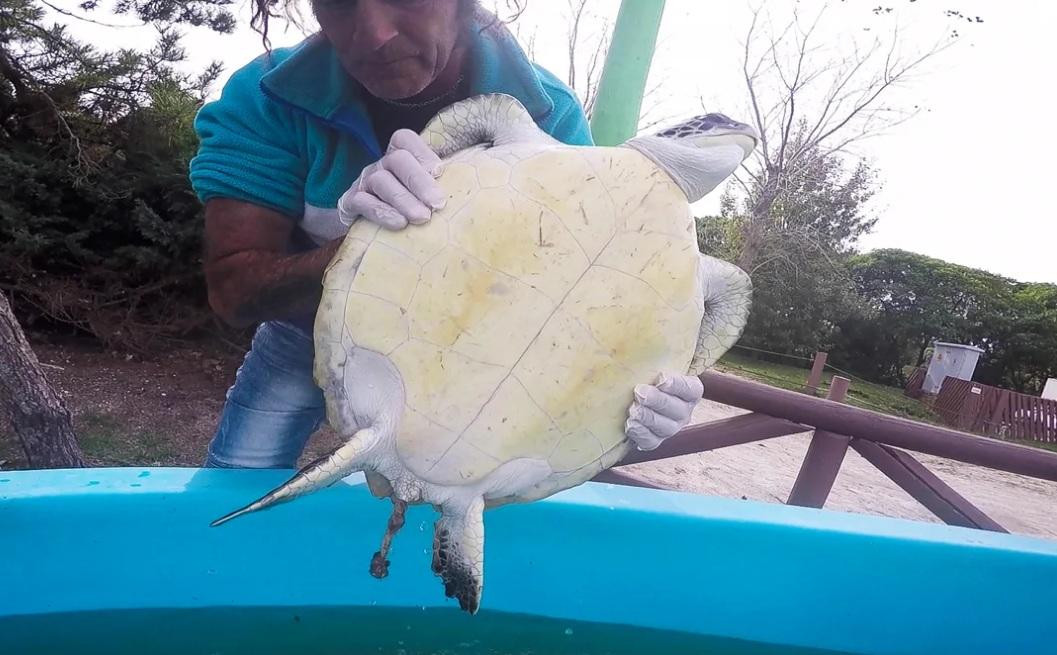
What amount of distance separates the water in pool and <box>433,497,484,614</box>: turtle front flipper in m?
0.77

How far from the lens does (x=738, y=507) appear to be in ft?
5.41

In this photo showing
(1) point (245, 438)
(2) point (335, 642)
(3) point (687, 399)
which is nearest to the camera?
(3) point (687, 399)

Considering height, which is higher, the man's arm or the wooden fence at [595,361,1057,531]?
the man's arm

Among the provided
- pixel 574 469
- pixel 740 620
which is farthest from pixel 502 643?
pixel 574 469

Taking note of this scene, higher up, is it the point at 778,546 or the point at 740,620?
the point at 778,546

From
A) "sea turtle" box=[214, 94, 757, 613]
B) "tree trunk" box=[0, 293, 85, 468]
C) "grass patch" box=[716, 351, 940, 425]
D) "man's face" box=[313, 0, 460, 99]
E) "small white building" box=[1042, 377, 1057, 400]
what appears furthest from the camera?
"small white building" box=[1042, 377, 1057, 400]

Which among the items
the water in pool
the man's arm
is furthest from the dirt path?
the man's arm

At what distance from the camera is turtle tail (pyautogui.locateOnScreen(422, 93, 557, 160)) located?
83cm

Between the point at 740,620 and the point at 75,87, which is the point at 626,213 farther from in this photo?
the point at 75,87

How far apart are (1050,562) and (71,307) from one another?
12.6 ft

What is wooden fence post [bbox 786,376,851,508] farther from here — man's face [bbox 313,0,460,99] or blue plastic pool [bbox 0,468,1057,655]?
man's face [bbox 313,0,460,99]

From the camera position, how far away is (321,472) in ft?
2.31

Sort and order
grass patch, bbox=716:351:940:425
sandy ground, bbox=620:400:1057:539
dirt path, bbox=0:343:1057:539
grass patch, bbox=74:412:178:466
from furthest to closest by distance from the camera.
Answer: grass patch, bbox=716:351:940:425, sandy ground, bbox=620:400:1057:539, dirt path, bbox=0:343:1057:539, grass patch, bbox=74:412:178:466

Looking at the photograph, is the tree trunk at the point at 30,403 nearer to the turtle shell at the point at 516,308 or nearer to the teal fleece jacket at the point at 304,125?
the teal fleece jacket at the point at 304,125
